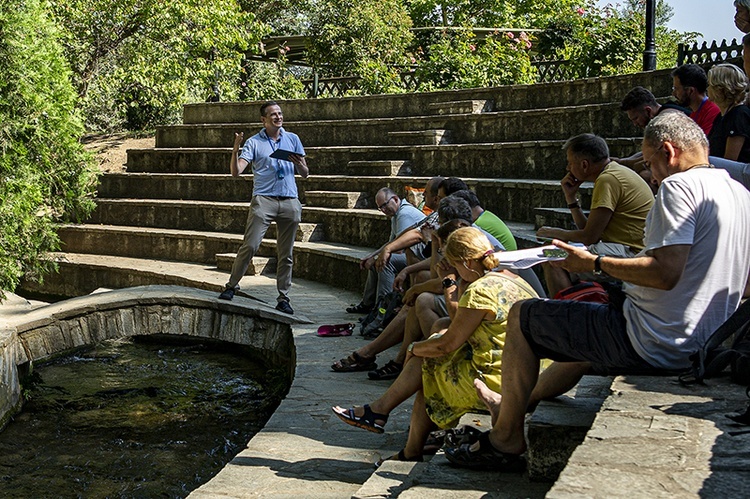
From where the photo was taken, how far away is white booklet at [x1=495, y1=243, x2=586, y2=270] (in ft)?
12.5

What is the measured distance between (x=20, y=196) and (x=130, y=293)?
2.81m

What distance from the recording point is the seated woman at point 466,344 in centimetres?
430

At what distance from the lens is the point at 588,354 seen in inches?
143

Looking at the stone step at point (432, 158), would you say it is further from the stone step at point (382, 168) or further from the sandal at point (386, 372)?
the sandal at point (386, 372)

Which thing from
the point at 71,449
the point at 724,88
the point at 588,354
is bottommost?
the point at 71,449

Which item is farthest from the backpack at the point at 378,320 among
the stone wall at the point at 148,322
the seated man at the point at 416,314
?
the seated man at the point at 416,314

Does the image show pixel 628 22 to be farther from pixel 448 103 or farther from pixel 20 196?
pixel 20 196

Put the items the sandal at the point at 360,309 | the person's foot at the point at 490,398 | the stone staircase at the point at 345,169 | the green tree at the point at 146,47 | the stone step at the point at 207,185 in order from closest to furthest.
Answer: the person's foot at the point at 490,398, the sandal at the point at 360,309, the stone staircase at the point at 345,169, the stone step at the point at 207,185, the green tree at the point at 146,47

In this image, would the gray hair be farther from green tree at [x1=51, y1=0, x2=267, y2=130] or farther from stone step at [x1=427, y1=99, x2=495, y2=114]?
green tree at [x1=51, y1=0, x2=267, y2=130]

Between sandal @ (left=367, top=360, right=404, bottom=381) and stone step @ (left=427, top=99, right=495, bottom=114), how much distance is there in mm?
6797

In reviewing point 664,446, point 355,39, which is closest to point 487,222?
point 664,446

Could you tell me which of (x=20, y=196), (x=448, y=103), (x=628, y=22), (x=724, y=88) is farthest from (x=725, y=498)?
(x=628, y=22)

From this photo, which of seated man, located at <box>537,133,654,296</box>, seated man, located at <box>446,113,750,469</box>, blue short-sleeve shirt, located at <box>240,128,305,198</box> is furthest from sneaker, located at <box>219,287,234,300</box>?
seated man, located at <box>446,113,750,469</box>

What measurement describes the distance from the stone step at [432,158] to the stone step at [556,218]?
1229 mm
